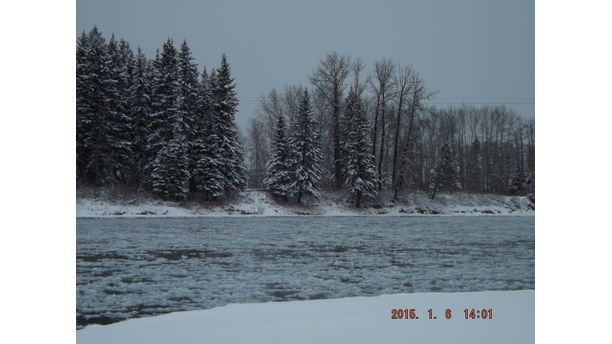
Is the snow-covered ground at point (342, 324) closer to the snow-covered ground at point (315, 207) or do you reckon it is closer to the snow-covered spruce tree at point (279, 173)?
the snow-covered ground at point (315, 207)

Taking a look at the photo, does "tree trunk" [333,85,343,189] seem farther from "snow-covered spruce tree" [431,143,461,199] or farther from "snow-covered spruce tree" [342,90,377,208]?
"snow-covered spruce tree" [431,143,461,199]

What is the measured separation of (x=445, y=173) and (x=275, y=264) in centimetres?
530

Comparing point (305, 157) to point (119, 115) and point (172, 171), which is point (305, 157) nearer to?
point (172, 171)

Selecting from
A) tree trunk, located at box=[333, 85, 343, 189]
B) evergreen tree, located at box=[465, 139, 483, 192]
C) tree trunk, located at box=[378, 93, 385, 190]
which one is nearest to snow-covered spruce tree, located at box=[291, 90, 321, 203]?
tree trunk, located at box=[333, 85, 343, 189]

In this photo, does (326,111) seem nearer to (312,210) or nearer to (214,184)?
(214,184)

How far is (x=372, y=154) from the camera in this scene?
50.5 feet

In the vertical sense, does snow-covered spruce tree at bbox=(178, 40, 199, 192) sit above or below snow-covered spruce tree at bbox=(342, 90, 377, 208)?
above

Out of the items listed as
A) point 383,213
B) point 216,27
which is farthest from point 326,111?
point 216,27

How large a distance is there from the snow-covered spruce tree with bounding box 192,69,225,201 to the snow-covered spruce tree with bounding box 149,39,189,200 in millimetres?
832

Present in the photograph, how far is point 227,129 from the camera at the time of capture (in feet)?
49.8

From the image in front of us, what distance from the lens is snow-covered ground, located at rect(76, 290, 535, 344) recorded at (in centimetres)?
534

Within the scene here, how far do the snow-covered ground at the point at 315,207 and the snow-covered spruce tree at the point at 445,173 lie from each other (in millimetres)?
502

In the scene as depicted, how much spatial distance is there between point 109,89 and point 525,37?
6.34m

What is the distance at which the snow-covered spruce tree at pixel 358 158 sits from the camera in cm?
1268
